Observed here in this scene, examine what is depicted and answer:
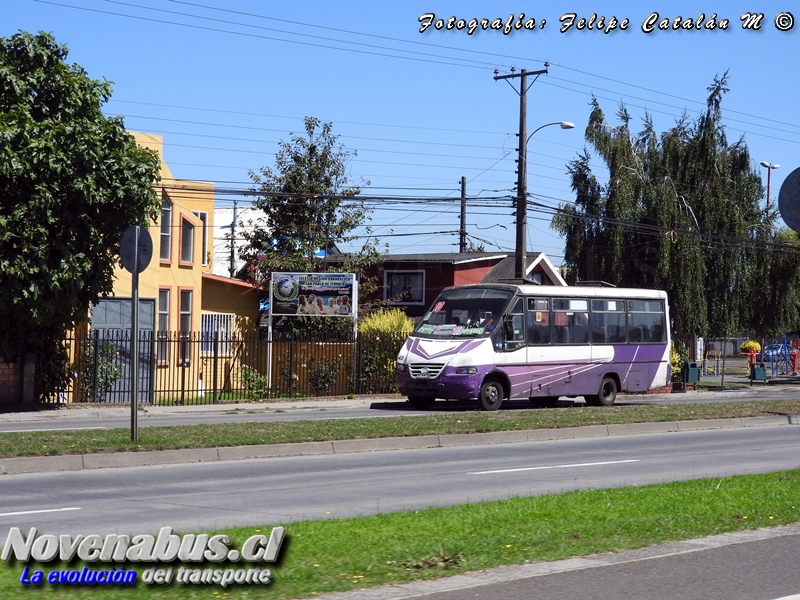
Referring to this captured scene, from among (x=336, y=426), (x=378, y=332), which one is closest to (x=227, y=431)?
(x=336, y=426)

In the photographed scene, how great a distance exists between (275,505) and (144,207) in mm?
15441

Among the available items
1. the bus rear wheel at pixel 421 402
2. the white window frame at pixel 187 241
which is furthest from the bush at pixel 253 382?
the bus rear wheel at pixel 421 402

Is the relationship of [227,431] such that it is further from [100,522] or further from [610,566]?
[610,566]

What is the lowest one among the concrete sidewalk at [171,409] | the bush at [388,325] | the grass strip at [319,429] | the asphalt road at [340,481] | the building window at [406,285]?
the concrete sidewalk at [171,409]

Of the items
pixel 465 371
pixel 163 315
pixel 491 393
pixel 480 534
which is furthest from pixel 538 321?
pixel 480 534

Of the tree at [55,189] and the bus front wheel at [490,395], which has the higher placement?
the tree at [55,189]

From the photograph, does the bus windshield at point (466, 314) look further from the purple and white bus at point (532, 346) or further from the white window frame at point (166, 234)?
the white window frame at point (166, 234)

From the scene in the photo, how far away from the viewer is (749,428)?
22578 mm

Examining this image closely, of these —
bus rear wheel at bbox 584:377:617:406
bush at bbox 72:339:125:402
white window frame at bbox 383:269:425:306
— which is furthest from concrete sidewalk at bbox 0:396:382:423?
white window frame at bbox 383:269:425:306

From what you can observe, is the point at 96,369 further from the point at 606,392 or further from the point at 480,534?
the point at 480,534

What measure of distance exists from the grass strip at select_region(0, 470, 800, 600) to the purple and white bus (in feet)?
A: 47.9

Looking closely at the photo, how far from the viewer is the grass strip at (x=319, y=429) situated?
14810 millimetres

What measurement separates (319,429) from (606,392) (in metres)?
13.5

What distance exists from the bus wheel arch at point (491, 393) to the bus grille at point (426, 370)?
1.19 metres
